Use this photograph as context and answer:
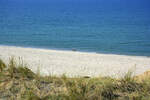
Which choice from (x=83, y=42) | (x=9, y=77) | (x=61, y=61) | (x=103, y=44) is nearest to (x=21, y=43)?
(x=83, y=42)

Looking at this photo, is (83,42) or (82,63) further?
(83,42)

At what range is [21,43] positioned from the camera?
25891mm

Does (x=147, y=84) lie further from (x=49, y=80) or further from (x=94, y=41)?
(x=94, y=41)

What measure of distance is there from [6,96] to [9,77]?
0.73 m

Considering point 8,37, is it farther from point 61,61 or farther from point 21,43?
point 61,61

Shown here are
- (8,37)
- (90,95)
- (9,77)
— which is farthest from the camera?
(8,37)

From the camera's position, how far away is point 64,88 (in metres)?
5.06

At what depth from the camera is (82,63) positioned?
645 inches

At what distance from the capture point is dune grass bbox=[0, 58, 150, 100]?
4.64 meters

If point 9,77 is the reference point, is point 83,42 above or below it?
above

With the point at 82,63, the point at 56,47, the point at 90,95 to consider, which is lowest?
the point at 90,95

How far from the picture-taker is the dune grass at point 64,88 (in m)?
4.64

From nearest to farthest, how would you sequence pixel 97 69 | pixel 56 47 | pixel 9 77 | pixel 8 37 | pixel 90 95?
pixel 90 95, pixel 9 77, pixel 97 69, pixel 56 47, pixel 8 37

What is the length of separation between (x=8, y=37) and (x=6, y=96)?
2508 cm
